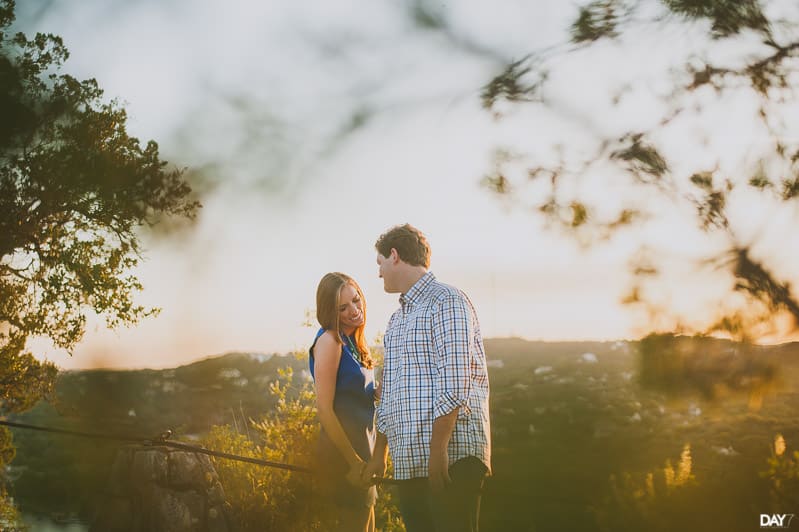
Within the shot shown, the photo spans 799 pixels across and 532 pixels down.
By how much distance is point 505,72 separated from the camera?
6105 mm

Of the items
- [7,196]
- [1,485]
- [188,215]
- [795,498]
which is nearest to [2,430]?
[1,485]

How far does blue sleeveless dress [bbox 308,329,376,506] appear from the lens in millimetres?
3125

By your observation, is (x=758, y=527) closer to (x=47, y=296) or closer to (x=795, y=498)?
(x=795, y=498)

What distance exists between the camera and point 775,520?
4145mm

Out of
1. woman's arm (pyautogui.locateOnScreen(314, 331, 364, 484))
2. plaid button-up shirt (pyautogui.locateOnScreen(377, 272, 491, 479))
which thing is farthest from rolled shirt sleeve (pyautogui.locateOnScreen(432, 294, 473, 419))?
woman's arm (pyautogui.locateOnScreen(314, 331, 364, 484))

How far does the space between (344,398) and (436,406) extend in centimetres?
73

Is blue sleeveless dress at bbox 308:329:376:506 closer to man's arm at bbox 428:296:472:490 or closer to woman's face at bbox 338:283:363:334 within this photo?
woman's face at bbox 338:283:363:334

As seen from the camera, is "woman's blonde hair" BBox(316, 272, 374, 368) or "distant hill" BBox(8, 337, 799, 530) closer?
"woman's blonde hair" BBox(316, 272, 374, 368)

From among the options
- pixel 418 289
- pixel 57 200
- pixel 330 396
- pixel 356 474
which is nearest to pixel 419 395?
pixel 418 289

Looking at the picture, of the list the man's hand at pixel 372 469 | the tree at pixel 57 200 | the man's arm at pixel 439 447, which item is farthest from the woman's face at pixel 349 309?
the tree at pixel 57 200

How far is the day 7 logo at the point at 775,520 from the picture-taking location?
409cm

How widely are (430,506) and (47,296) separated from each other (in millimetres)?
7906

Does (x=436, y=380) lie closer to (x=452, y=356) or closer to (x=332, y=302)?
(x=452, y=356)

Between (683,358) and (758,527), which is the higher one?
(683,358)
